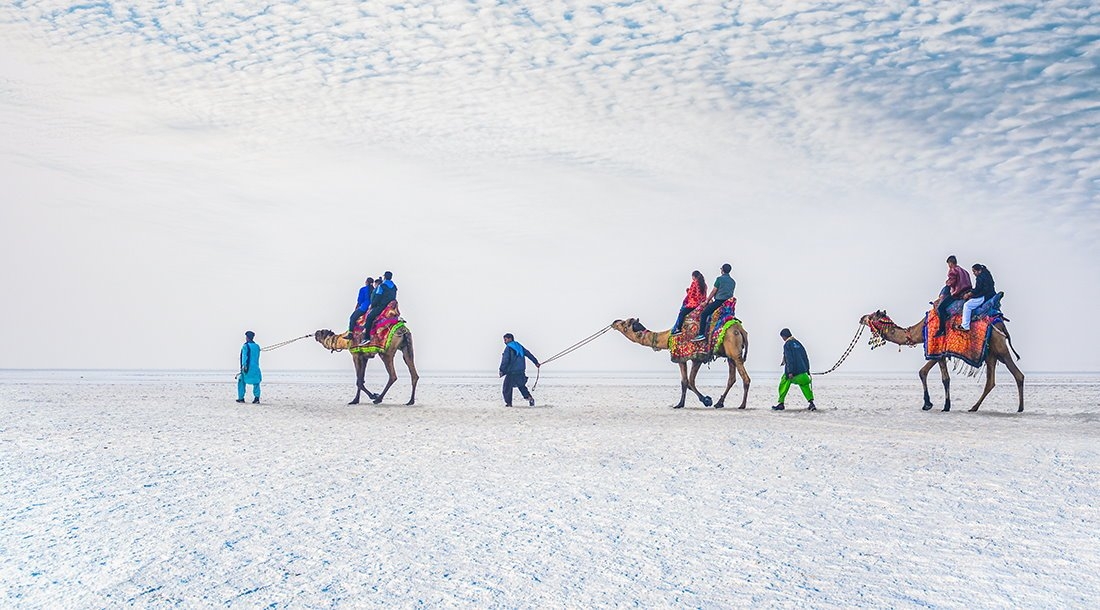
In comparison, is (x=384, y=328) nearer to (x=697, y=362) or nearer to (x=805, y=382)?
(x=697, y=362)

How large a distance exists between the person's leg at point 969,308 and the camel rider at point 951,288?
0.39m

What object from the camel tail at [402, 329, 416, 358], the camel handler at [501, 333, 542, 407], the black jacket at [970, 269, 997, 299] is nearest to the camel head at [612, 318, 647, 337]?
the camel handler at [501, 333, 542, 407]

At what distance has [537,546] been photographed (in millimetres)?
6914

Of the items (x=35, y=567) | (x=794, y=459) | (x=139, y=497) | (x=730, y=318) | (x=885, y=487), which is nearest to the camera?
(x=35, y=567)

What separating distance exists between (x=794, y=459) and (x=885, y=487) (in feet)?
5.80

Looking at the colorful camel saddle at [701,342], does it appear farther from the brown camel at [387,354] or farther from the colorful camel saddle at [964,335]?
the brown camel at [387,354]

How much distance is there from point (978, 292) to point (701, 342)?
524cm

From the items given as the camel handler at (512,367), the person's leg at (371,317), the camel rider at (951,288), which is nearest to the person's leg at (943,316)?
the camel rider at (951,288)

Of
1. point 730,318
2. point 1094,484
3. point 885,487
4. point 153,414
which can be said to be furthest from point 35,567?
point 730,318

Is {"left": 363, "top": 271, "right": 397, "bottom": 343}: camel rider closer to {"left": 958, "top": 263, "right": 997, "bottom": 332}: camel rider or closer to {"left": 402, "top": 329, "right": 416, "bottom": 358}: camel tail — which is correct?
{"left": 402, "top": 329, "right": 416, "bottom": 358}: camel tail

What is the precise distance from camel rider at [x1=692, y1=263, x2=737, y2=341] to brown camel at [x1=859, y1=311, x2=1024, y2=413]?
430 cm

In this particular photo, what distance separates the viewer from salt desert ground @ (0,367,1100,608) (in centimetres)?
600

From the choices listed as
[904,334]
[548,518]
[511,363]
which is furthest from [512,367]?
[548,518]

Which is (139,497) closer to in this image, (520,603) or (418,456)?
(418,456)
